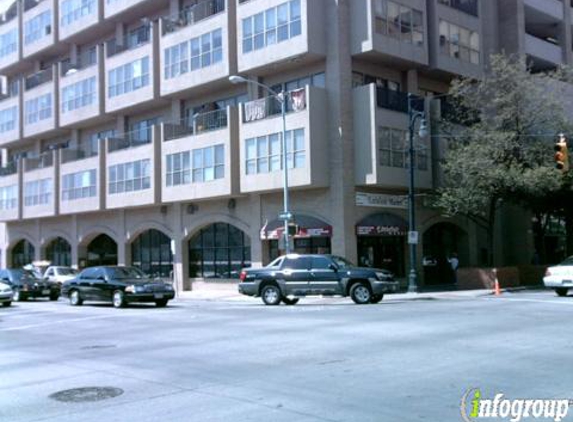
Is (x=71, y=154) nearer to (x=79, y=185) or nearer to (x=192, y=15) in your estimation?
(x=79, y=185)

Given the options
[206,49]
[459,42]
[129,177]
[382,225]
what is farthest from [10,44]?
[382,225]

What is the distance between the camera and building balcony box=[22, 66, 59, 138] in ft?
165

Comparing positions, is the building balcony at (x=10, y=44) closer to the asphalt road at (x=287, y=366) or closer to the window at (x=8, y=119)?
the window at (x=8, y=119)

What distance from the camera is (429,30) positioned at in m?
35.9

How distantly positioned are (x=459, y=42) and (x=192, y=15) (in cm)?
1503

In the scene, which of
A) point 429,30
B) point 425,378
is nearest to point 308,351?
point 425,378

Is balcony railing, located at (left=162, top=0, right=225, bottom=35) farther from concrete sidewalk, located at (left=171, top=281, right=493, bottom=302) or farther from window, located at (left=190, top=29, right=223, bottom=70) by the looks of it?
concrete sidewalk, located at (left=171, top=281, right=493, bottom=302)

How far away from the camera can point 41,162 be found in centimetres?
5156

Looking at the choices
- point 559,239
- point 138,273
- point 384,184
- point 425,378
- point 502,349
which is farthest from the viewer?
point 559,239

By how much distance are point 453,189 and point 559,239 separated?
19015 millimetres

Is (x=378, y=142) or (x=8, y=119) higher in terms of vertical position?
(x=8, y=119)

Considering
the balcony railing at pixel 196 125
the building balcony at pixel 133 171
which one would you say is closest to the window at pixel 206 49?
the balcony railing at pixel 196 125

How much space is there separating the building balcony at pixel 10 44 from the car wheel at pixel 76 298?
33.7 m

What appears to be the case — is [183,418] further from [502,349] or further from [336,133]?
[336,133]
